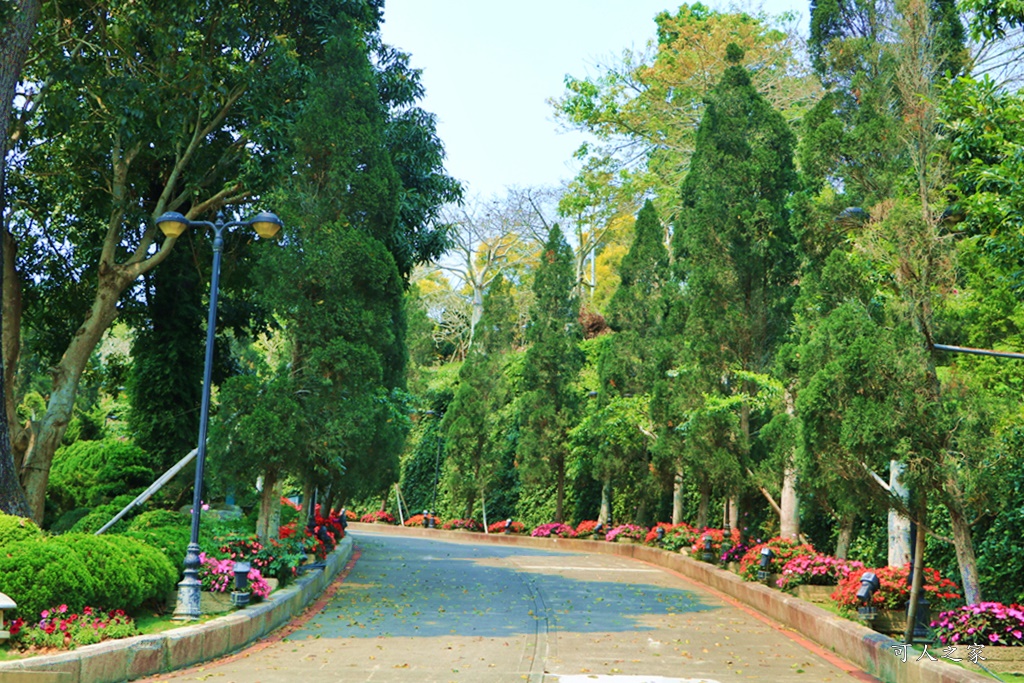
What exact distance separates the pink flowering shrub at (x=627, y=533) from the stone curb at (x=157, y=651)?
1642cm

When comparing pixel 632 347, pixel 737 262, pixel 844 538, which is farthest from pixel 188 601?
pixel 632 347

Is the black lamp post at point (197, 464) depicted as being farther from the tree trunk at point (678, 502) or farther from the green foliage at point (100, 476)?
the tree trunk at point (678, 502)

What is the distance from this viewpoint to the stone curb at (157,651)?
7483mm

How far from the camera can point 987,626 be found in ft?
31.3

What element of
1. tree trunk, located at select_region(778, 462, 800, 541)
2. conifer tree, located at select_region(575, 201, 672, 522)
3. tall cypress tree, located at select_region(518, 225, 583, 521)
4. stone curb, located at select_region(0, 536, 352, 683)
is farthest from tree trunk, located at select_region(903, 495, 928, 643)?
tall cypress tree, located at select_region(518, 225, 583, 521)

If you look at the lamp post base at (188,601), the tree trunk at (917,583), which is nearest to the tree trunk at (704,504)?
the tree trunk at (917,583)

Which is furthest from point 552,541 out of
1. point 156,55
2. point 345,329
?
point 156,55

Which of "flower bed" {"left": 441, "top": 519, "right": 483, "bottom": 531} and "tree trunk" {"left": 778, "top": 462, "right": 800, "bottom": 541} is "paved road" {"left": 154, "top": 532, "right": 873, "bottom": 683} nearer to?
"tree trunk" {"left": 778, "top": 462, "right": 800, "bottom": 541}

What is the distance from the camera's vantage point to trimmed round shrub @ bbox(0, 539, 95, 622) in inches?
334

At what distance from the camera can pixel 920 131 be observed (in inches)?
457

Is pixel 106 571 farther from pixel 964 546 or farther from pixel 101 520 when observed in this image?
pixel 964 546

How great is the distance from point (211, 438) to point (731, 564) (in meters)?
9.96

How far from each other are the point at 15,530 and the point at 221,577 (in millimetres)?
3011

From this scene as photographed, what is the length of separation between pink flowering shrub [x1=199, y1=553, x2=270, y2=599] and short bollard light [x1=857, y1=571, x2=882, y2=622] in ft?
23.5
